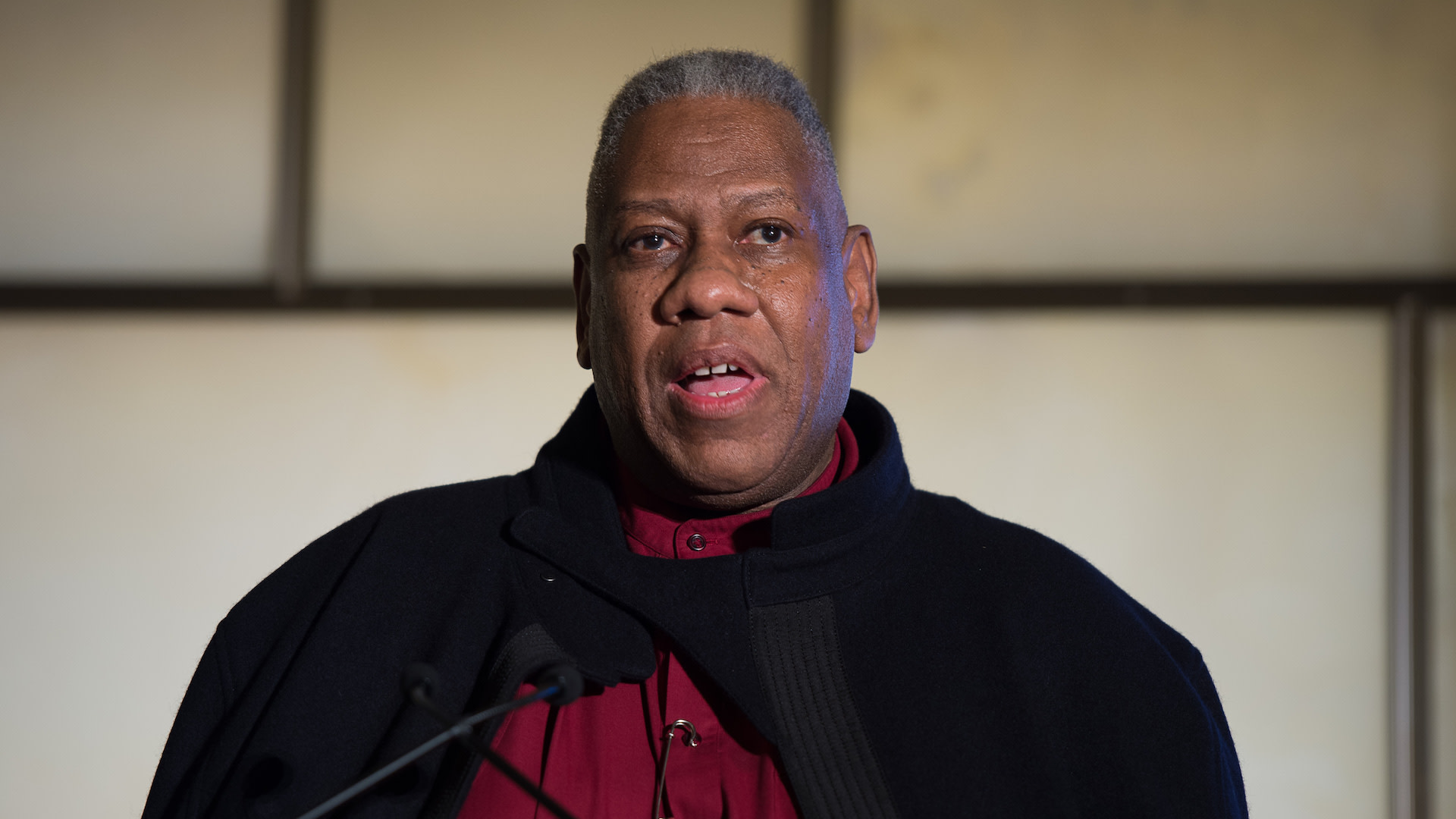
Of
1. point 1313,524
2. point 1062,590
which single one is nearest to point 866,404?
point 1062,590

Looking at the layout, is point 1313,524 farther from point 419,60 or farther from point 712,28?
point 419,60

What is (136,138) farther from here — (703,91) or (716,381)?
(716,381)

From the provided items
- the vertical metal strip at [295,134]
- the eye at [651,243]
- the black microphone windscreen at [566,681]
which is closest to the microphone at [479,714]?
the black microphone windscreen at [566,681]

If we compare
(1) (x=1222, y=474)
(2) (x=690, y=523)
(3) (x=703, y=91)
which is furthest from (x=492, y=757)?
(1) (x=1222, y=474)

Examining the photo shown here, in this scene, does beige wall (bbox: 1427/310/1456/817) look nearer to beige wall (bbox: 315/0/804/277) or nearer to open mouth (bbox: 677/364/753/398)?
beige wall (bbox: 315/0/804/277)

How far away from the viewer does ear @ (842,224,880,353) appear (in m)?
1.56

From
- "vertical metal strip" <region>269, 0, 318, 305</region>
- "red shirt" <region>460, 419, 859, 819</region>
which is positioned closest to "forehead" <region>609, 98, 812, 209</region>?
"red shirt" <region>460, 419, 859, 819</region>

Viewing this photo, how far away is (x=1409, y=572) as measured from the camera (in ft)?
8.46

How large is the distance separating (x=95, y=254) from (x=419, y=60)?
34.2 inches

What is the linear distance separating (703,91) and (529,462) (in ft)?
4.93

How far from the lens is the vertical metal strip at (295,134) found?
9.55 ft

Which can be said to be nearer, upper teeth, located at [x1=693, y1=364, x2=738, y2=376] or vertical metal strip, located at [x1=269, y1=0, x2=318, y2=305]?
upper teeth, located at [x1=693, y1=364, x2=738, y2=376]

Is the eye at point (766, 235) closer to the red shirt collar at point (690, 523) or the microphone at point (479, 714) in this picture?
the red shirt collar at point (690, 523)

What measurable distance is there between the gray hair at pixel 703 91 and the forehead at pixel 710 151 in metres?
0.02
